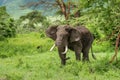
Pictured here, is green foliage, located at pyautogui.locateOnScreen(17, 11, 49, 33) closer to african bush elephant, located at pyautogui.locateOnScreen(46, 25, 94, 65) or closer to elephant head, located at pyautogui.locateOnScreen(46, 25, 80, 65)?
african bush elephant, located at pyautogui.locateOnScreen(46, 25, 94, 65)

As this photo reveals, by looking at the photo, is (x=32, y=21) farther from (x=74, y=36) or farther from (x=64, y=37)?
(x=64, y=37)

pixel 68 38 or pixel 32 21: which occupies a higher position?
pixel 68 38

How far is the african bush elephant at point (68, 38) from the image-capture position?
1524 centimetres

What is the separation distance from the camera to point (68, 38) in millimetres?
15773

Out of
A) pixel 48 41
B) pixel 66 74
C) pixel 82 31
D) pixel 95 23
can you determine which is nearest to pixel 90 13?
pixel 95 23

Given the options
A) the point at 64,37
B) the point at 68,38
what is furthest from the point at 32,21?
the point at 64,37

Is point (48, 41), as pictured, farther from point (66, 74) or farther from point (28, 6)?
point (66, 74)

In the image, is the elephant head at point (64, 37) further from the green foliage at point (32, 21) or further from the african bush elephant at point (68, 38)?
the green foliage at point (32, 21)

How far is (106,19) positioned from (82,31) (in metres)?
2.32

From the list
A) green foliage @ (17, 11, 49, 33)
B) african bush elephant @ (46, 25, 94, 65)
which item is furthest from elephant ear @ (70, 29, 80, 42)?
green foliage @ (17, 11, 49, 33)

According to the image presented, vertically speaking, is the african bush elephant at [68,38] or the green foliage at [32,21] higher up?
the african bush elephant at [68,38]

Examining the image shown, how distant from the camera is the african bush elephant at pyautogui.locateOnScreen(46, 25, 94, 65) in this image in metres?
15.2

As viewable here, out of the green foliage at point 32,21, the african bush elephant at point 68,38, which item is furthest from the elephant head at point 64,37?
the green foliage at point 32,21

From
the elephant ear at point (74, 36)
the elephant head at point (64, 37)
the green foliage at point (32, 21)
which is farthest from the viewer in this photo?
the green foliage at point (32, 21)
